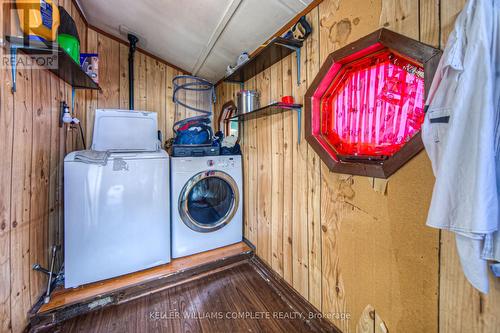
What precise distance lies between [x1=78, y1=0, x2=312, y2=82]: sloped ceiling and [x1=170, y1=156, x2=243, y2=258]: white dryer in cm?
108

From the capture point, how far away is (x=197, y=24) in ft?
5.54

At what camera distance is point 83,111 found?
219 centimetres

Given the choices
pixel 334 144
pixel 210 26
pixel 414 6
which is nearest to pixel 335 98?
pixel 334 144

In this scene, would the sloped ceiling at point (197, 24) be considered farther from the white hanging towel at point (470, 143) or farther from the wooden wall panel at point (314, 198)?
the white hanging towel at point (470, 143)

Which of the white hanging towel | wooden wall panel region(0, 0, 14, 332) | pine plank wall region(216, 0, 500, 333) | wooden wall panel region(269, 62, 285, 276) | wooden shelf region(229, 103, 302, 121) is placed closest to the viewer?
the white hanging towel

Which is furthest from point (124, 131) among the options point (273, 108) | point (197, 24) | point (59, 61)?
point (273, 108)

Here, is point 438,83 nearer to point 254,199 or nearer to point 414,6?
point 414,6

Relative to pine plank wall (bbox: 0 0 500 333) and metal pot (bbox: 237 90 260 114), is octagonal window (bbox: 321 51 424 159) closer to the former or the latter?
pine plank wall (bbox: 0 0 500 333)

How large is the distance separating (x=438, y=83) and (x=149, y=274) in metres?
2.13

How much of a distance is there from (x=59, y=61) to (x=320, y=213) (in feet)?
6.71

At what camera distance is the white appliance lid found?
1.91 metres

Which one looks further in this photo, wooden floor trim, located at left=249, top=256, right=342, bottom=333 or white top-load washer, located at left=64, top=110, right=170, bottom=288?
white top-load washer, located at left=64, top=110, right=170, bottom=288

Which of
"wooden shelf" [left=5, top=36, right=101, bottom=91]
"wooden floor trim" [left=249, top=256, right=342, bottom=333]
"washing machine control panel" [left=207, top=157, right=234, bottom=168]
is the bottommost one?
"wooden floor trim" [left=249, top=256, right=342, bottom=333]

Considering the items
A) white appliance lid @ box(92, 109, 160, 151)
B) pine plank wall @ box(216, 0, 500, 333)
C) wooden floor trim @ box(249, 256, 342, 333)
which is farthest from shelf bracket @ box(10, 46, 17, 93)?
wooden floor trim @ box(249, 256, 342, 333)
